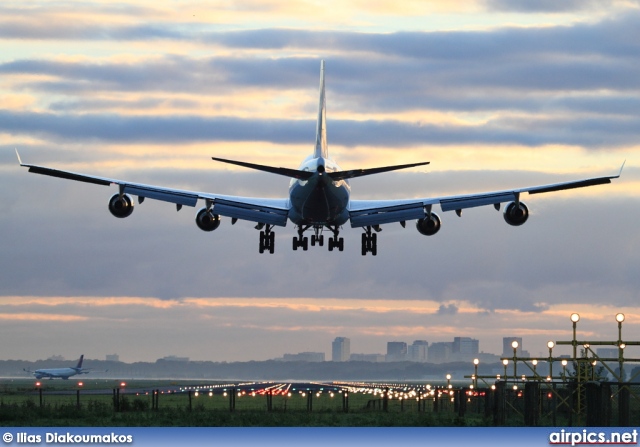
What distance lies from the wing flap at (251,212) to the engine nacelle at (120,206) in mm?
7372

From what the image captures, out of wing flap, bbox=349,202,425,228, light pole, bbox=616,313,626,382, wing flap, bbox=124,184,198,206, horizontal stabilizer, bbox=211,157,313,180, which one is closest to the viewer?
light pole, bbox=616,313,626,382

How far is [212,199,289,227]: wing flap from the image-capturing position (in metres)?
90.7

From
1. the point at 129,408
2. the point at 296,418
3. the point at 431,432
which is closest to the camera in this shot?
the point at 431,432

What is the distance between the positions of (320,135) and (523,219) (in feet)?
69.1

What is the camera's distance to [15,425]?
65062mm

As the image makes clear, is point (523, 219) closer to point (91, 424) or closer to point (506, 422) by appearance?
point (506, 422)

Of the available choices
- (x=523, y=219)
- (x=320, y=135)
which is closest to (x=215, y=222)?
(x=320, y=135)

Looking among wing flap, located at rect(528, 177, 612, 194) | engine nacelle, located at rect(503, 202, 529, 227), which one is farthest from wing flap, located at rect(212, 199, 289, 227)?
wing flap, located at rect(528, 177, 612, 194)

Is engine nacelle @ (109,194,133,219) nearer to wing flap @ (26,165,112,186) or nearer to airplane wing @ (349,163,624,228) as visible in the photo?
wing flap @ (26,165,112,186)

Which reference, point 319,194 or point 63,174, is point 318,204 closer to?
point 319,194

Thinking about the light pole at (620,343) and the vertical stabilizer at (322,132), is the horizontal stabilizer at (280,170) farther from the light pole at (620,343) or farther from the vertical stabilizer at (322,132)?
the light pole at (620,343)

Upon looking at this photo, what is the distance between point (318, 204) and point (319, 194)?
58.4 inches

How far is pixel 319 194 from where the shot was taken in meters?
83.4

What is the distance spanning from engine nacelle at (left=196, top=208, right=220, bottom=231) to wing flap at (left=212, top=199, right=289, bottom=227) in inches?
22.9
